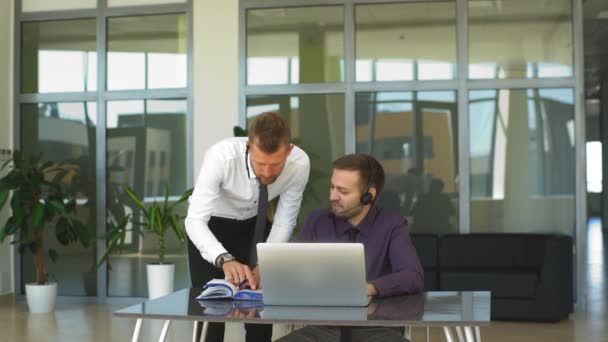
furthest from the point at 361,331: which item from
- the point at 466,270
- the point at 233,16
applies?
the point at 233,16

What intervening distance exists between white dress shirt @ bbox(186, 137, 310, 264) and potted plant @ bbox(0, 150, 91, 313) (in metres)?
4.34

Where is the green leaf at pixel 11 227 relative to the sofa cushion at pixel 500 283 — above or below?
above

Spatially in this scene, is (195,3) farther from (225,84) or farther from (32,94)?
(32,94)

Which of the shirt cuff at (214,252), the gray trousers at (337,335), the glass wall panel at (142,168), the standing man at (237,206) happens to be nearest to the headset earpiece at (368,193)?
the standing man at (237,206)

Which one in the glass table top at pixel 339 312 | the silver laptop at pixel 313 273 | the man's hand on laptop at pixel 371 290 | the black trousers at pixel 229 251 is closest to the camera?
the glass table top at pixel 339 312

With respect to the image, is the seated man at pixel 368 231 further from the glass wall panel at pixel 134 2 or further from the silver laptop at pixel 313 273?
the glass wall panel at pixel 134 2

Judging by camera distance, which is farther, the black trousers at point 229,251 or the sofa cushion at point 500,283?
the sofa cushion at point 500,283

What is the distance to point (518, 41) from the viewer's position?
7.64 m

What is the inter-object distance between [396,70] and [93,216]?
3.34 m

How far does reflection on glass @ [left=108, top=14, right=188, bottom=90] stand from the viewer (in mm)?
8148

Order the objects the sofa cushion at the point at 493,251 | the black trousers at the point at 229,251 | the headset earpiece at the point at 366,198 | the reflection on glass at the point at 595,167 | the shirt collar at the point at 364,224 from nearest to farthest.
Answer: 1. the headset earpiece at the point at 366,198
2. the shirt collar at the point at 364,224
3. the black trousers at the point at 229,251
4. the sofa cushion at the point at 493,251
5. the reflection on glass at the point at 595,167

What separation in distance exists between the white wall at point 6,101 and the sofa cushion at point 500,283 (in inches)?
174

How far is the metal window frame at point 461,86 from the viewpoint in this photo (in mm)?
7488

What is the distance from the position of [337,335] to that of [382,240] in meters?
0.38
